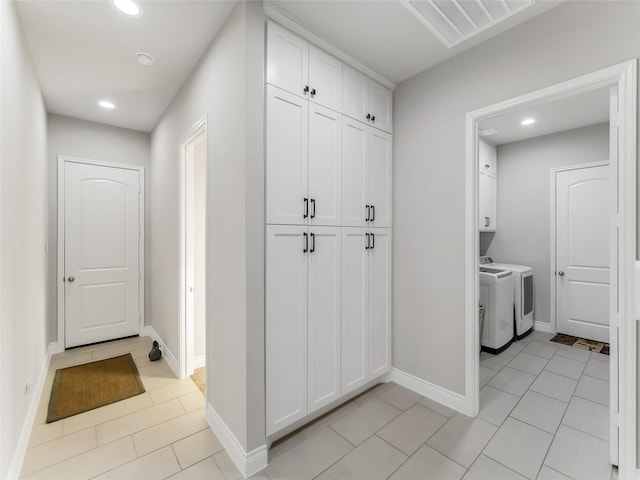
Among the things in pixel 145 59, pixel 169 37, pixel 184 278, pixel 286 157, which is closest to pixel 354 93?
pixel 286 157

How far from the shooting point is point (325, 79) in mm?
2100

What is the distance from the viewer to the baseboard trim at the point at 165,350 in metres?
2.86

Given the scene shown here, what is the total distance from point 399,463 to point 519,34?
9.32 ft

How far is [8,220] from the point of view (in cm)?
165

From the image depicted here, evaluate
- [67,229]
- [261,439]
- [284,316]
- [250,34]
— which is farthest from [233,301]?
[67,229]

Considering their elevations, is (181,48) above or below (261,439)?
above

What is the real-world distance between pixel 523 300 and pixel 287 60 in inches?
155

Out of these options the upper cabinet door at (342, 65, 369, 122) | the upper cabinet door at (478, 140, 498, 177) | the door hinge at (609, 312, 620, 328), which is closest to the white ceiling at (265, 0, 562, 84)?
the upper cabinet door at (342, 65, 369, 122)

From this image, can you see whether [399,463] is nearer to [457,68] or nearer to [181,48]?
[457,68]

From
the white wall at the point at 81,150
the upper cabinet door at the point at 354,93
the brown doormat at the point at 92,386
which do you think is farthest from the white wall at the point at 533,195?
the white wall at the point at 81,150

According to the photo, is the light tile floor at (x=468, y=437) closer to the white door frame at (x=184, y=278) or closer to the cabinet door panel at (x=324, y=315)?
the cabinet door panel at (x=324, y=315)

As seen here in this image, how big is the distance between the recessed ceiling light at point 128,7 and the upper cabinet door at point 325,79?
3.55ft

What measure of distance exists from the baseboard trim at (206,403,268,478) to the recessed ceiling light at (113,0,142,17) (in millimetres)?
2686

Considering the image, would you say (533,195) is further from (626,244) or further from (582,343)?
(626,244)
